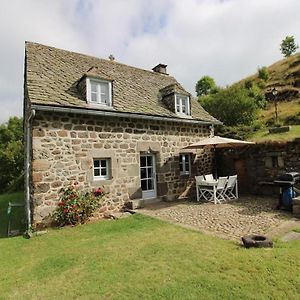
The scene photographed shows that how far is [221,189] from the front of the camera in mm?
10703

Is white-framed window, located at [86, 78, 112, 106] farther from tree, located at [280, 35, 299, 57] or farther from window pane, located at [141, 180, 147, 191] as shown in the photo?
tree, located at [280, 35, 299, 57]

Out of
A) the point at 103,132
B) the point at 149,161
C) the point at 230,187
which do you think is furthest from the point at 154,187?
the point at 103,132

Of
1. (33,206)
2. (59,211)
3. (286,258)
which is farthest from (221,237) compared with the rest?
(33,206)

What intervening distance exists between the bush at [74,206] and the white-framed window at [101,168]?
79cm

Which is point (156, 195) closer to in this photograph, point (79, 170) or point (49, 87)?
point (79, 170)

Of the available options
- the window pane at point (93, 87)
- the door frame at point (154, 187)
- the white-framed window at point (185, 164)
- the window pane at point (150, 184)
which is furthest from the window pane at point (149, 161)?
the window pane at point (93, 87)

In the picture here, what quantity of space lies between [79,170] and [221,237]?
5.27m

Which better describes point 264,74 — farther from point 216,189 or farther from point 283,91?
point 216,189

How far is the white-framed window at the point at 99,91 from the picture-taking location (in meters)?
9.68

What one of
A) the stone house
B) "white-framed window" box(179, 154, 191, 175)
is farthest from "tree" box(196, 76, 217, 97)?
"white-framed window" box(179, 154, 191, 175)

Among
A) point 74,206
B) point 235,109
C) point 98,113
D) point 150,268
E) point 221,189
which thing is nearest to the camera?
point 150,268

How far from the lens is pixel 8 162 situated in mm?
27406

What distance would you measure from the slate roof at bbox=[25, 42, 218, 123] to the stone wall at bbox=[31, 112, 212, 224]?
55 centimetres

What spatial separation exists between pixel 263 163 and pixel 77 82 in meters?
8.71
